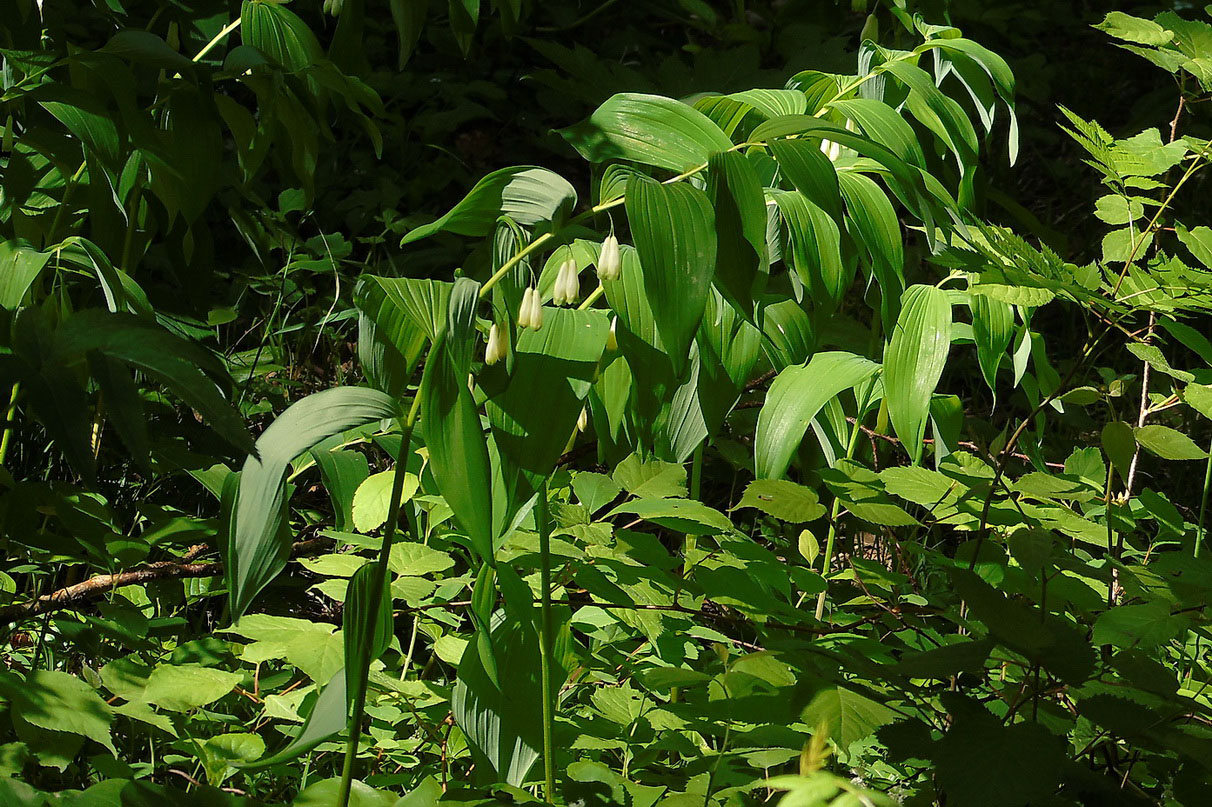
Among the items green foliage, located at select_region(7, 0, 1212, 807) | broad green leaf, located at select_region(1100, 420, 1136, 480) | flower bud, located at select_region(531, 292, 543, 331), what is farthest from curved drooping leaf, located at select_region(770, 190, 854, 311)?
broad green leaf, located at select_region(1100, 420, 1136, 480)

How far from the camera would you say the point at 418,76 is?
3.41m

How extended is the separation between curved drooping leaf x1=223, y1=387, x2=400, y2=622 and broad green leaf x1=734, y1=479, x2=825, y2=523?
48 cm

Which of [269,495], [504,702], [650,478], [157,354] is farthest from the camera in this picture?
[650,478]

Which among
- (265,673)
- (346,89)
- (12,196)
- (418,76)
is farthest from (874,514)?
(418,76)

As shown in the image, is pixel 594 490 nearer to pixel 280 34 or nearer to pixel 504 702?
pixel 504 702

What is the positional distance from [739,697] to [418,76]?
3.03 meters

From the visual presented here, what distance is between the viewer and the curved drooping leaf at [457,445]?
690mm

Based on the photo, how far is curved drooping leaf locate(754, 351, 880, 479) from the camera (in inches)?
42.7

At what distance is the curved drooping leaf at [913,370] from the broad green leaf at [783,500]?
12 cm

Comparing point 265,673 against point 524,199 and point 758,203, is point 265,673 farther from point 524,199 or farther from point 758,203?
point 758,203

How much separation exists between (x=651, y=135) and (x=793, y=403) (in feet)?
1.38

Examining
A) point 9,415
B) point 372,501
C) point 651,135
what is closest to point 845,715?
point 651,135

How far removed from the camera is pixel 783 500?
1058 mm

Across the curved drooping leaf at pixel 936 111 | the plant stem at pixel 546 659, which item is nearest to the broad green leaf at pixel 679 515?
the plant stem at pixel 546 659
